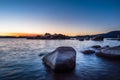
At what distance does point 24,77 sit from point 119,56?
1222 centimetres

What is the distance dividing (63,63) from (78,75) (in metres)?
1.54

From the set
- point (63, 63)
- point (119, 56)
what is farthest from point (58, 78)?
point (119, 56)

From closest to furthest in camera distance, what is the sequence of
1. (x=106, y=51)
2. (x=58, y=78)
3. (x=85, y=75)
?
(x=58, y=78)
(x=85, y=75)
(x=106, y=51)

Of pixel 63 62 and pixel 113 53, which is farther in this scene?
pixel 113 53

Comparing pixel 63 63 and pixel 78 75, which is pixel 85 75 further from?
pixel 63 63

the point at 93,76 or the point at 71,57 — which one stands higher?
the point at 71,57

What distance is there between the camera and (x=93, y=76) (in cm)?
1083

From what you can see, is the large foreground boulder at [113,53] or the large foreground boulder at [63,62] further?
the large foreground boulder at [113,53]

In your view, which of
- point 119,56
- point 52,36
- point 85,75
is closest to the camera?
point 85,75

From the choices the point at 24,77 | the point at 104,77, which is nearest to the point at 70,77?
the point at 104,77

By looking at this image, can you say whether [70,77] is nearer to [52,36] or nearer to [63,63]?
[63,63]

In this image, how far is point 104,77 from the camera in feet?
34.7

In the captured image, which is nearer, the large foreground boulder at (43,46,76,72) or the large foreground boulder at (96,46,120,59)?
the large foreground boulder at (43,46,76,72)

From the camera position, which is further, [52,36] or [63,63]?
[52,36]
